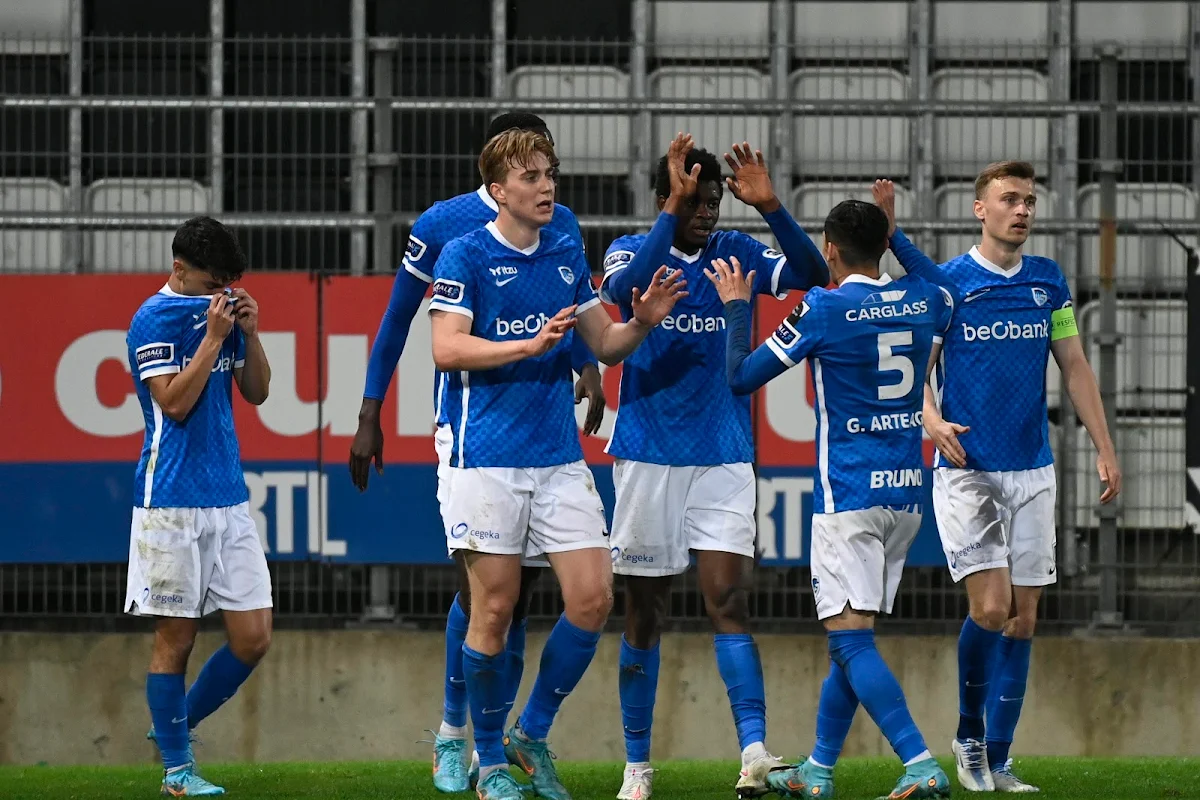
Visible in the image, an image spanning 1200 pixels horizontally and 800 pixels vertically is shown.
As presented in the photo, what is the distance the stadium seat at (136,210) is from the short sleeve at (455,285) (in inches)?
170

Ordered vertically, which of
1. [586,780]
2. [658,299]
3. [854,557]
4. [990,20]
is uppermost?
[990,20]

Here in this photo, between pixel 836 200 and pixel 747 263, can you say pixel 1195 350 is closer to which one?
pixel 836 200

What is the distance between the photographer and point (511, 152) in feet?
18.8

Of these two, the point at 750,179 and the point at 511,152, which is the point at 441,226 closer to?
the point at 511,152

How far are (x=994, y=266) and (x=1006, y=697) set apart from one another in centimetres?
157

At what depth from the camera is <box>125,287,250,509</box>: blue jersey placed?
6.41 m

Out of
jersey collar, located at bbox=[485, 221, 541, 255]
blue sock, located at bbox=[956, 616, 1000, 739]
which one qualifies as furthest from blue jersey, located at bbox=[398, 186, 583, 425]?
blue sock, located at bbox=[956, 616, 1000, 739]

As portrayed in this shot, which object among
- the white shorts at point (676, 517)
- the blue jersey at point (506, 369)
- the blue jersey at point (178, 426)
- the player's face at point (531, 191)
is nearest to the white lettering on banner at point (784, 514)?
the white shorts at point (676, 517)

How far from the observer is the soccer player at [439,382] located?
6512 millimetres

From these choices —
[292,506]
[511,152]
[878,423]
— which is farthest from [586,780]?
[292,506]

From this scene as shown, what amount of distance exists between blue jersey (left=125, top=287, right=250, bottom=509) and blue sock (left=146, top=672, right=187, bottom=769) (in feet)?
2.08

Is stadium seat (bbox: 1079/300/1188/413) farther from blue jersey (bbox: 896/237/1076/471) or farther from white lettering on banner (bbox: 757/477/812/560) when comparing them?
blue jersey (bbox: 896/237/1076/471)

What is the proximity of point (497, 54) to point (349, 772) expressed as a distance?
4.38 metres

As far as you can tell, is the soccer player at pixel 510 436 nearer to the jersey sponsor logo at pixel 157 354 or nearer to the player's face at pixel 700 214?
the player's face at pixel 700 214
